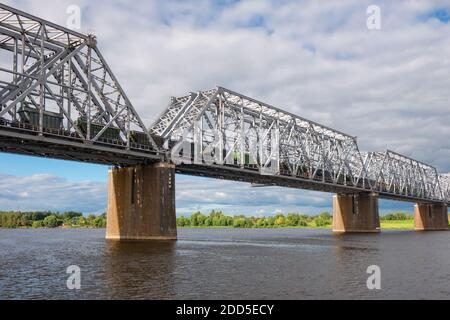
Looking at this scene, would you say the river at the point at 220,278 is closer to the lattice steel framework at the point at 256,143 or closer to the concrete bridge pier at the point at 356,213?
the lattice steel framework at the point at 256,143

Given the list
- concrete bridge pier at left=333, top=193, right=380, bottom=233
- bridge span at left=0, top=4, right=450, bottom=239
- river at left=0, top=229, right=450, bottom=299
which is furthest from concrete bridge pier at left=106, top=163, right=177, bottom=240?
concrete bridge pier at left=333, top=193, right=380, bottom=233

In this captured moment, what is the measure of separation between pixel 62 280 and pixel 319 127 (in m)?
119

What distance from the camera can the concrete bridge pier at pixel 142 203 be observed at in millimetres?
75306

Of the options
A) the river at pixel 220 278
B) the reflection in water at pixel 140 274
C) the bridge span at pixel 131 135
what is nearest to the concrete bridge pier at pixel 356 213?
the bridge span at pixel 131 135

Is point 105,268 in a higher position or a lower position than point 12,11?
lower

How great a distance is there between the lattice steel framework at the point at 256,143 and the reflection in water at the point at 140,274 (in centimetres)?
3306

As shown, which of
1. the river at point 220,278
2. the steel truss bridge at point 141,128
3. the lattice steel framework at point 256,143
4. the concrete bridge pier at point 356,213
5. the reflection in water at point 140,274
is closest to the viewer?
the river at point 220,278

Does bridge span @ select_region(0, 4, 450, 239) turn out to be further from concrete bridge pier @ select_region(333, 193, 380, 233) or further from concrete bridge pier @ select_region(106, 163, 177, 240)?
concrete bridge pier @ select_region(333, 193, 380, 233)

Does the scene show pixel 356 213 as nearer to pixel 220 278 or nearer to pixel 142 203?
pixel 142 203

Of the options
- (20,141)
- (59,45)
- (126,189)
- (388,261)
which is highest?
(59,45)
